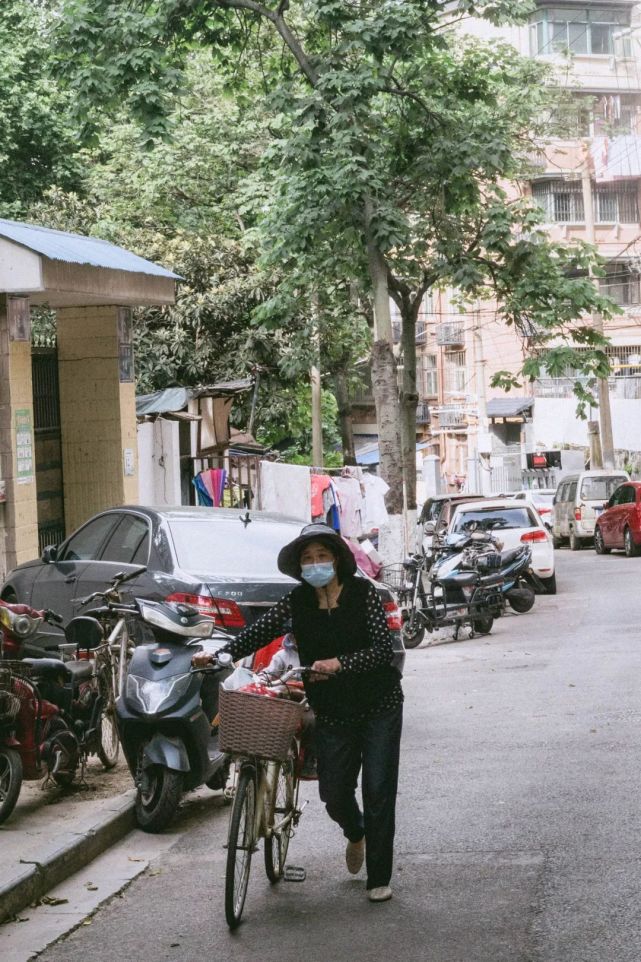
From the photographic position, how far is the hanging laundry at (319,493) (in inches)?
848

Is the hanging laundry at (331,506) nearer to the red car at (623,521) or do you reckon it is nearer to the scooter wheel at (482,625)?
the scooter wheel at (482,625)

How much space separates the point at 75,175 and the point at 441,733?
87.4 feet

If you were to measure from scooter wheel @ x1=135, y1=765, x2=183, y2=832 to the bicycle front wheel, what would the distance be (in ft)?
5.48

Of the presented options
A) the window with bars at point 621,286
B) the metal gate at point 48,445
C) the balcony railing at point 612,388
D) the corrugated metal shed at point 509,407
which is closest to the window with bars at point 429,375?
the corrugated metal shed at point 509,407

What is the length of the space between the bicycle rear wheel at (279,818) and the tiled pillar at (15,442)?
8634 mm

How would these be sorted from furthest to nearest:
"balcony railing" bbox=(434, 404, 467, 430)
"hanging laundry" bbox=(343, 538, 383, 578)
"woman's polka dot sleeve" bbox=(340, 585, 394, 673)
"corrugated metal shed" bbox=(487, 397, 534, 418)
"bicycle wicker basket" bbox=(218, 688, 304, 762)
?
"balcony railing" bbox=(434, 404, 467, 430) → "corrugated metal shed" bbox=(487, 397, 534, 418) → "hanging laundry" bbox=(343, 538, 383, 578) → "woman's polka dot sleeve" bbox=(340, 585, 394, 673) → "bicycle wicker basket" bbox=(218, 688, 304, 762)

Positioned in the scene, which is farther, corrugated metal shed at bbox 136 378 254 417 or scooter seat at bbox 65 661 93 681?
corrugated metal shed at bbox 136 378 254 417

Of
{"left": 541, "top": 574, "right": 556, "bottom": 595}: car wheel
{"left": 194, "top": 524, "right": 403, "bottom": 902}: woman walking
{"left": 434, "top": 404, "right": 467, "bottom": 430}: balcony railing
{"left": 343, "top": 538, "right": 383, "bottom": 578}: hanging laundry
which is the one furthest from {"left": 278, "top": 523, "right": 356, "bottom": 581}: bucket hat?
{"left": 434, "top": 404, "right": 467, "bottom": 430}: balcony railing

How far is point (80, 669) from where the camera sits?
8258mm

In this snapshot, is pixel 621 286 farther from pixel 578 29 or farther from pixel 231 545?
pixel 231 545

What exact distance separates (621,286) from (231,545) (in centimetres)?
4661

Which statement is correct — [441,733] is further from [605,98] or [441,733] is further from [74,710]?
[605,98]

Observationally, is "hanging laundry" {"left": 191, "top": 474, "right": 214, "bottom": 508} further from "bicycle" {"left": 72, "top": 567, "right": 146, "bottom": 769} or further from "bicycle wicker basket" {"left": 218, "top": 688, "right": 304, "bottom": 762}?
"bicycle wicker basket" {"left": 218, "top": 688, "right": 304, "bottom": 762}

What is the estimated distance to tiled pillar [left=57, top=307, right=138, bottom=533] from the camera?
57.5 feet
